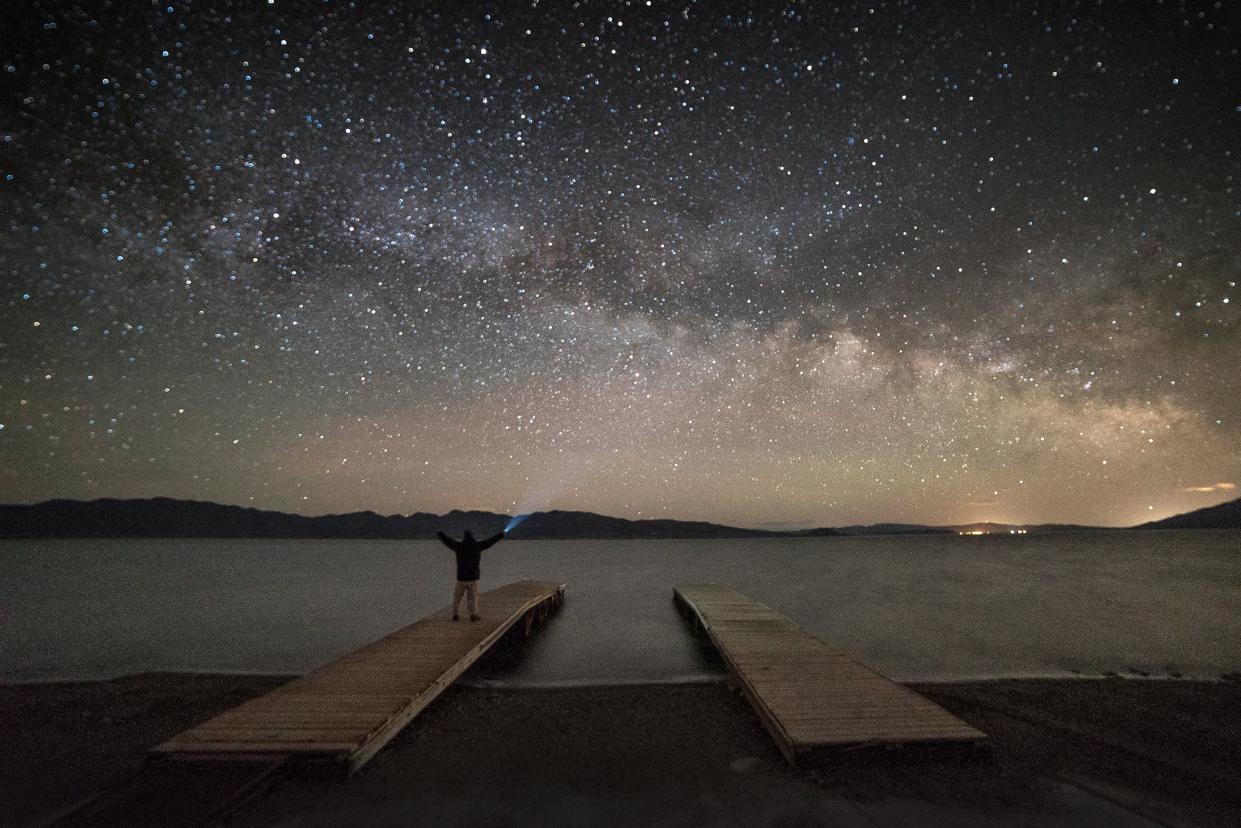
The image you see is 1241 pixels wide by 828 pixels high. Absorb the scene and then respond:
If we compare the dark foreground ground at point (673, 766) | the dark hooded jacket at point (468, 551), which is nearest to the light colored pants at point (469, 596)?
the dark hooded jacket at point (468, 551)

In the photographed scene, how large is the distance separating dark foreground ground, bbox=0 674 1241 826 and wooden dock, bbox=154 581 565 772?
38cm

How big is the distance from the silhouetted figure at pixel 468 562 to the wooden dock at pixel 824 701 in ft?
19.2

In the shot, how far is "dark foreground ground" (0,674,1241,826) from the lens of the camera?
19.3 feet

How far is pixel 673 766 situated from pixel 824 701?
2343 millimetres

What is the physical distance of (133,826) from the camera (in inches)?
218

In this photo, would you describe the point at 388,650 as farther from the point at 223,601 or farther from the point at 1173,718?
the point at 223,601

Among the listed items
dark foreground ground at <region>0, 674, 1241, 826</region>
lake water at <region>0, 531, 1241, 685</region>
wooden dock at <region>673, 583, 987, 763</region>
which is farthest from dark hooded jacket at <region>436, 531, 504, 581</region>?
wooden dock at <region>673, 583, 987, 763</region>

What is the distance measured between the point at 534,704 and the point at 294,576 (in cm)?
5200

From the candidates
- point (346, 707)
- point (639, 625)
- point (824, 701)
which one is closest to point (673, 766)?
point (824, 701)

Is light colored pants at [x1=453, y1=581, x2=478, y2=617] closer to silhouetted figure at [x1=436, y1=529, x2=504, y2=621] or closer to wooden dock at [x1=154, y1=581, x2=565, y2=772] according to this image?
silhouetted figure at [x1=436, y1=529, x2=504, y2=621]

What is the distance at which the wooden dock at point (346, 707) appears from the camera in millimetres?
6297

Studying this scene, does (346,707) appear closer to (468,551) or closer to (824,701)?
(468,551)

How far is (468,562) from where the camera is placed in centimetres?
1319

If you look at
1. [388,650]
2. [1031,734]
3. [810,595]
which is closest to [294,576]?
[810,595]
